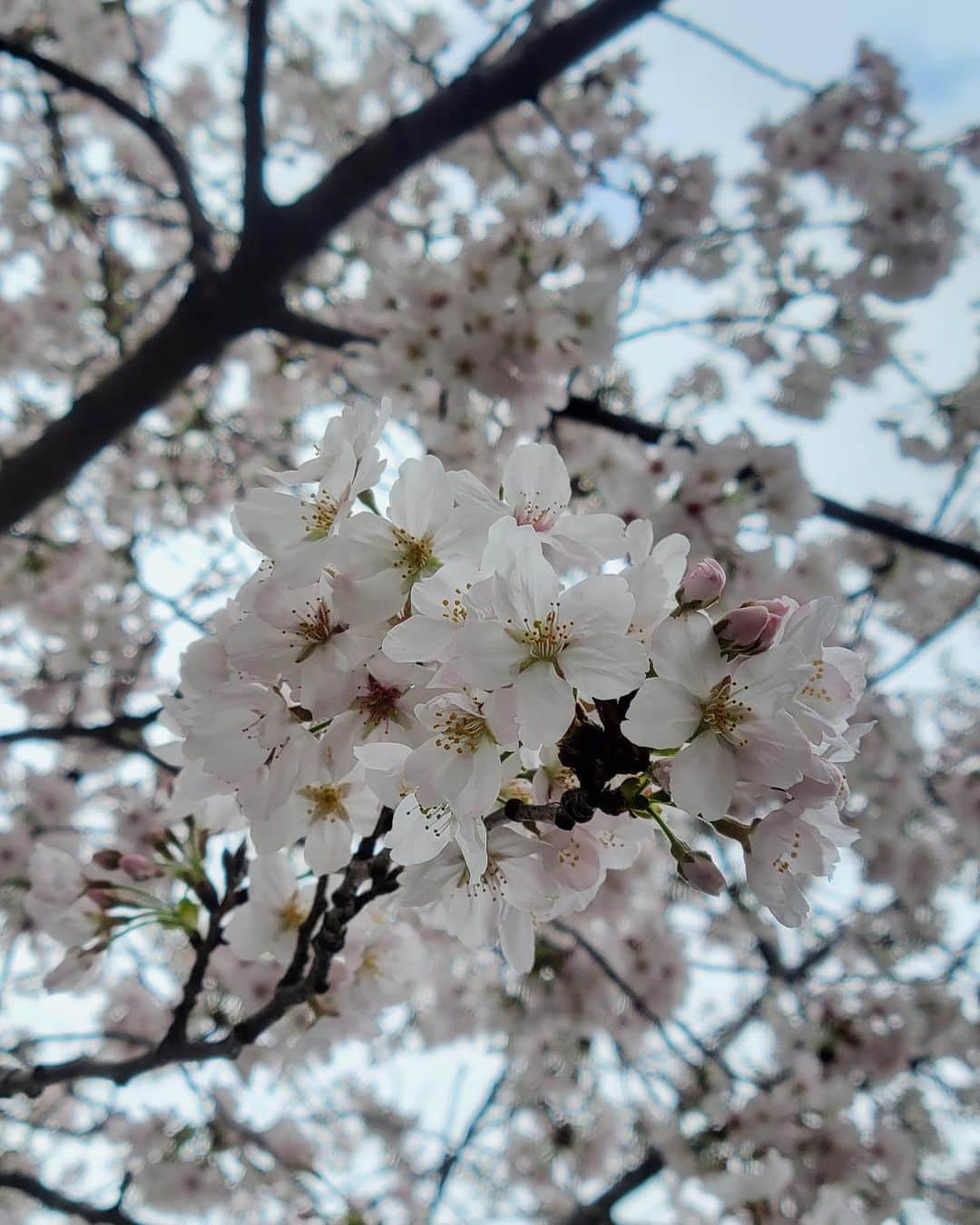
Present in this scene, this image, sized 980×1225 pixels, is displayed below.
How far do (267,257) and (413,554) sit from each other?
260cm

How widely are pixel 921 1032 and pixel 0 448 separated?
228 inches

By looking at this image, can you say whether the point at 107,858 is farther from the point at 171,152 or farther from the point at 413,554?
the point at 171,152

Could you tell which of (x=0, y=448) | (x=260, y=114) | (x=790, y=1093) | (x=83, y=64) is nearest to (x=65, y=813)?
(x=0, y=448)

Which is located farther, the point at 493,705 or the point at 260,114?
the point at 260,114

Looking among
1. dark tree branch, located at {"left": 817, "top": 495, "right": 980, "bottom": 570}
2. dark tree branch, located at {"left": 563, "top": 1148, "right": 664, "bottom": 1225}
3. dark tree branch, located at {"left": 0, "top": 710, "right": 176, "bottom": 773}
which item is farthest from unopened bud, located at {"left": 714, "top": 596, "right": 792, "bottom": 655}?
dark tree branch, located at {"left": 563, "top": 1148, "right": 664, "bottom": 1225}

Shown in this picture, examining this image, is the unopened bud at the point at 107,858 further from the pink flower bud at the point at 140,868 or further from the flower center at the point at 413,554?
the flower center at the point at 413,554

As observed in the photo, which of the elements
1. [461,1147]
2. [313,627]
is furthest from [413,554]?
[461,1147]

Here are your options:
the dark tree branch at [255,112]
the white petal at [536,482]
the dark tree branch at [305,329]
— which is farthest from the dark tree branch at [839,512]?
the white petal at [536,482]

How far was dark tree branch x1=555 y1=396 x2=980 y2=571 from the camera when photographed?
2939 mm

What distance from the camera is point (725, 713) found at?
2.61ft

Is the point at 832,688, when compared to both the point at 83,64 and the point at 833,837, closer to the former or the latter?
the point at 833,837

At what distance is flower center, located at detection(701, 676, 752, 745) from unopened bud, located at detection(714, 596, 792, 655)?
46mm

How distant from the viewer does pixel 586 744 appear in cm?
84

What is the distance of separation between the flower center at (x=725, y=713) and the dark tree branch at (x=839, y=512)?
218cm
